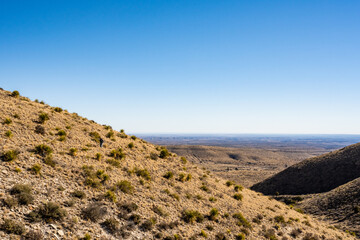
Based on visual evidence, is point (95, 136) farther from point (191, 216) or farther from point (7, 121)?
point (191, 216)

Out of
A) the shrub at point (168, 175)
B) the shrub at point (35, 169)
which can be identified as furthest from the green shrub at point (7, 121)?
the shrub at point (168, 175)

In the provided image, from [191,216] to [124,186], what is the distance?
5.43m

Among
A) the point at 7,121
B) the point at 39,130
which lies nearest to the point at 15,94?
the point at 7,121

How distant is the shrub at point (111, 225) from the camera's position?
1094 centimetres

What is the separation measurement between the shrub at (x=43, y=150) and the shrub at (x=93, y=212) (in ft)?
17.1

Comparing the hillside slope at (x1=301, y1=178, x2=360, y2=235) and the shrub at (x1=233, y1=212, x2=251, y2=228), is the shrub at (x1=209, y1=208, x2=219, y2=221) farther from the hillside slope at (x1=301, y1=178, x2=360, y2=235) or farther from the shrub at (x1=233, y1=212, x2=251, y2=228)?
the hillside slope at (x1=301, y1=178, x2=360, y2=235)

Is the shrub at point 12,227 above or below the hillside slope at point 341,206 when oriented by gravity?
above

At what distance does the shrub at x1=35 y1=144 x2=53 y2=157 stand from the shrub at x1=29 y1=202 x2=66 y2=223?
475 centimetres

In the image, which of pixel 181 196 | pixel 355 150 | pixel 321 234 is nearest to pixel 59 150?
pixel 181 196

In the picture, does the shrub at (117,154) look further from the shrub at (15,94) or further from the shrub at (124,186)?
the shrub at (15,94)

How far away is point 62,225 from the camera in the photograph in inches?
384

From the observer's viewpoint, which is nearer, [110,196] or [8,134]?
[110,196]

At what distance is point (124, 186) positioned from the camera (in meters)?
14.9

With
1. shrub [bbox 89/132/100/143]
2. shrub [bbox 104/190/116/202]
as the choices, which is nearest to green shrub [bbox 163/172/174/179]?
shrub [bbox 104/190/116/202]
